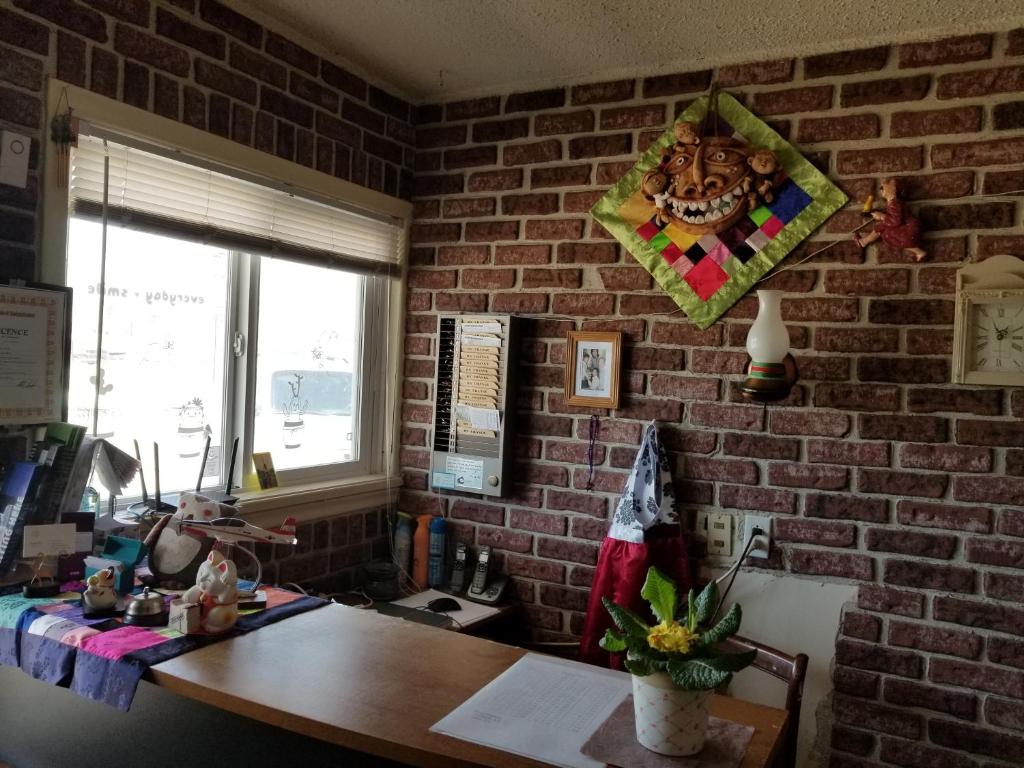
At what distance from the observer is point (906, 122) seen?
223cm

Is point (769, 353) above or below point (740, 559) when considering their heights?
above

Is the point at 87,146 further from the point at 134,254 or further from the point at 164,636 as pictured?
the point at 164,636

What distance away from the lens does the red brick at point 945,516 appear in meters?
2.13

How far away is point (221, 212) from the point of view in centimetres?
231

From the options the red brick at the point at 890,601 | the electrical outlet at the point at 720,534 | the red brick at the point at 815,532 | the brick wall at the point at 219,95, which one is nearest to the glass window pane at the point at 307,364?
the brick wall at the point at 219,95

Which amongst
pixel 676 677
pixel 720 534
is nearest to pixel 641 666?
pixel 676 677

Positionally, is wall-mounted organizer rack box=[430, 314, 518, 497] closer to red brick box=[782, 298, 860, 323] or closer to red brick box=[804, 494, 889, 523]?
red brick box=[782, 298, 860, 323]

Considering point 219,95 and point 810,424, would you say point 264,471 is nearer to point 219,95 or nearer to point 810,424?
point 219,95

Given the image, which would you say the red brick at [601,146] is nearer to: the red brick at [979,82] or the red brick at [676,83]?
the red brick at [676,83]

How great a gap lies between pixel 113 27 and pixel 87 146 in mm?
314

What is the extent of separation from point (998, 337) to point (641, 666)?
1507mm

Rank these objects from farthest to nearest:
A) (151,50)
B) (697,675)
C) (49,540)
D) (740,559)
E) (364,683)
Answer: (740,559)
(151,50)
(49,540)
(364,683)
(697,675)

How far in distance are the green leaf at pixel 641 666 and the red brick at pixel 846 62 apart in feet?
6.17

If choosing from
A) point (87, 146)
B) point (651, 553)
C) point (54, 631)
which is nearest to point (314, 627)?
point (54, 631)
